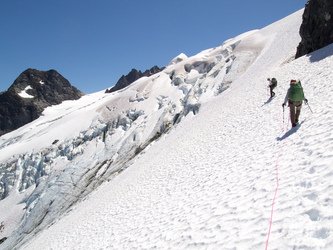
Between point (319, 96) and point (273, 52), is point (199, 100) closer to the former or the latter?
point (273, 52)

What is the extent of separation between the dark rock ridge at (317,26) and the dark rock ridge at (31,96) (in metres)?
117

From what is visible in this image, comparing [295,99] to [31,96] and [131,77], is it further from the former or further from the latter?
[31,96]

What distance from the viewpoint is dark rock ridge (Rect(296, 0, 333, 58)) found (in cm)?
1944

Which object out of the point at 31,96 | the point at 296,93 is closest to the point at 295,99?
the point at 296,93

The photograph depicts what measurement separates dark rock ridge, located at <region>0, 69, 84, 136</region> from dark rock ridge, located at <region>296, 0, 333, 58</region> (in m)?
117

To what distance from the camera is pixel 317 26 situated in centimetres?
2048

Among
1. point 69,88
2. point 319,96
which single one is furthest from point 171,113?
point 69,88

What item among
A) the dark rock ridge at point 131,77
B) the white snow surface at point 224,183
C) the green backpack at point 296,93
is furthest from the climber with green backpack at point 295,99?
the dark rock ridge at point 131,77

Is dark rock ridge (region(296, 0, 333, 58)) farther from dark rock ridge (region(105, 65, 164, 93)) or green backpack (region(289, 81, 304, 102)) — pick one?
dark rock ridge (region(105, 65, 164, 93))

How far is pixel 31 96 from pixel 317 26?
129659 mm

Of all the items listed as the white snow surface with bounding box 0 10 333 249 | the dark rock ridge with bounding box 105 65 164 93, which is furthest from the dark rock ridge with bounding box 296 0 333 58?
the dark rock ridge with bounding box 105 65 164 93

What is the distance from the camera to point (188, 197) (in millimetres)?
8328

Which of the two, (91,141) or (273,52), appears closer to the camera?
(273,52)

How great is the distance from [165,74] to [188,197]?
4729cm
